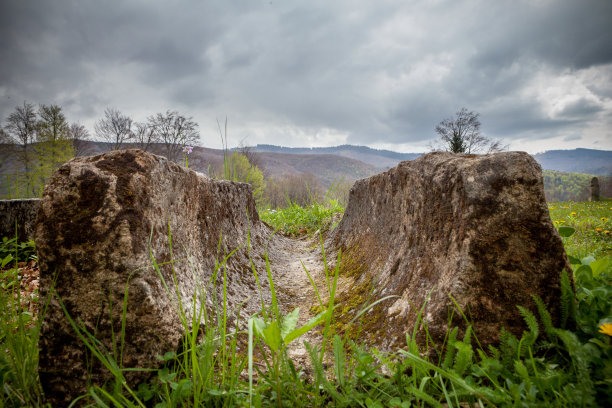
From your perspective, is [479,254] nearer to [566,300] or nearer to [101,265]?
[566,300]

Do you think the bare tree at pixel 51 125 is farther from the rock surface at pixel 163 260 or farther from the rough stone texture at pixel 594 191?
the rough stone texture at pixel 594 191

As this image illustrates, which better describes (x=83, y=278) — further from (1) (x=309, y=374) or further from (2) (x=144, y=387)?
(1) (x=309, y=374)

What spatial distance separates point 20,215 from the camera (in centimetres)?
417

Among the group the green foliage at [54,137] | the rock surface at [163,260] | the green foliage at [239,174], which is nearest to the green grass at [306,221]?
the green foliage at [239,174]

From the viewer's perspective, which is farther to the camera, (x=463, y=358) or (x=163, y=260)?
(x=163, y=260)

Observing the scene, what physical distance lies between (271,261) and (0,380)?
89.5 inches

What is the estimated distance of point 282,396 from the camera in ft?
3.62

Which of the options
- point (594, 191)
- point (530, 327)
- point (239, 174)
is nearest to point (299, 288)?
point (530, 327)

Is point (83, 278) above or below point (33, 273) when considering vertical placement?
above

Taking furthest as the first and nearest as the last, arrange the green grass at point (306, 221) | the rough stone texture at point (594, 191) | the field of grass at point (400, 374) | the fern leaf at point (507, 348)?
the rough stone texture at point (594, 191), the green grass at point (306, 221), the fern leaf at point (507, 348), the field of grass at point (400, 374)

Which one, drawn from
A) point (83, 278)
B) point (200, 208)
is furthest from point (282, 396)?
point (200, 208)

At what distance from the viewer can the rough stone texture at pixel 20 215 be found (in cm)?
414

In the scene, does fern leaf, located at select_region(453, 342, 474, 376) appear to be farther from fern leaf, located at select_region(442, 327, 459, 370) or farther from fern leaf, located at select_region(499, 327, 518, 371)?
fern leaf, located at select_region(499, 327, 518, 371)

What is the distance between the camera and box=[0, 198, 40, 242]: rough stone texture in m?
4.14
